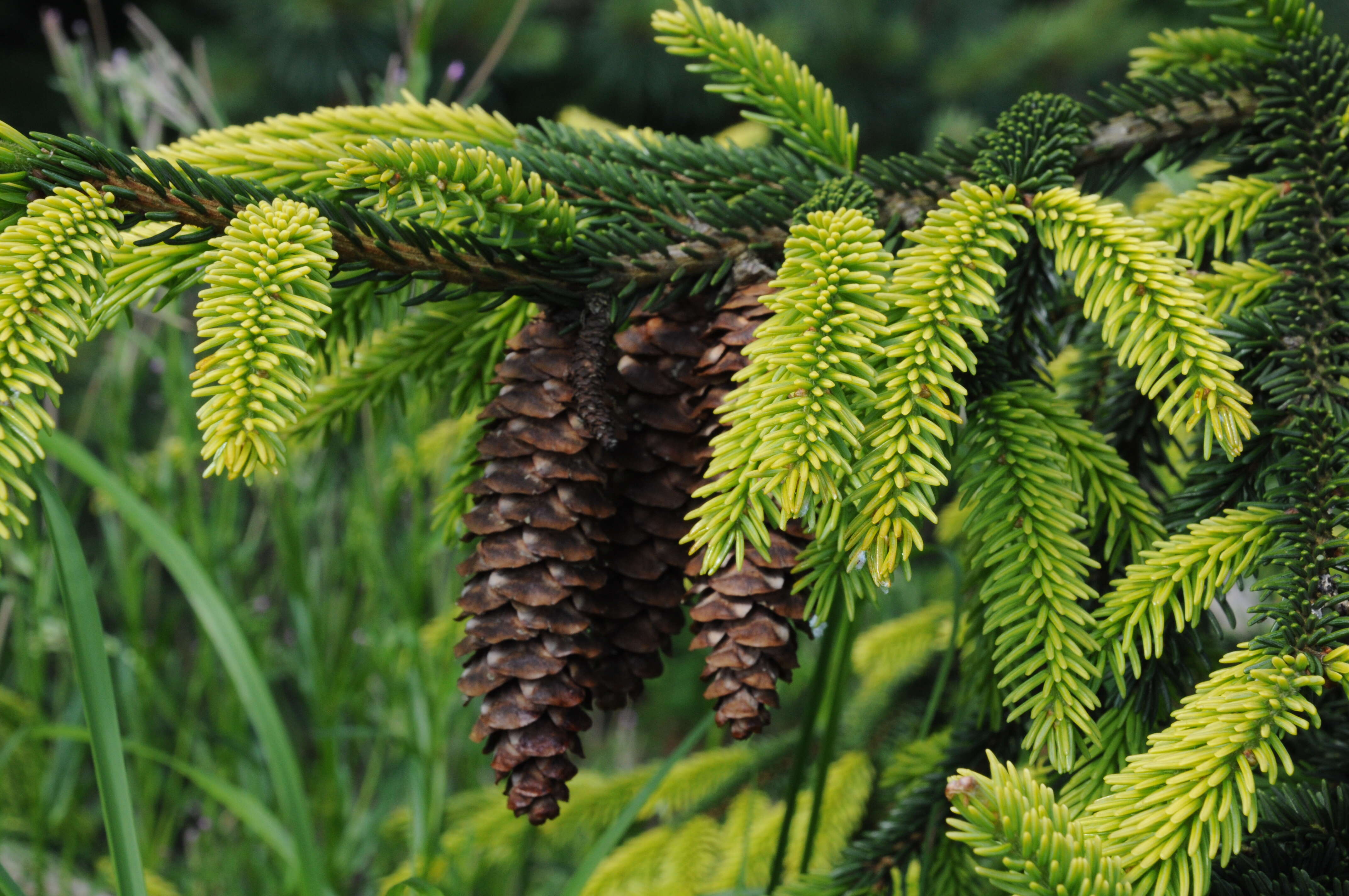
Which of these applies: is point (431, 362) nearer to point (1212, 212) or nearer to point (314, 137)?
point (314, 137)

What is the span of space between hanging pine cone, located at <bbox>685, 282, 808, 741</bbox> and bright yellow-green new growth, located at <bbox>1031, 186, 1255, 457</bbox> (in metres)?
0.13

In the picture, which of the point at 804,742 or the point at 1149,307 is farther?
the point at 804,742

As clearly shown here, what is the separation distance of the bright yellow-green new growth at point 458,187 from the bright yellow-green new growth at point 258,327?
0.03 m

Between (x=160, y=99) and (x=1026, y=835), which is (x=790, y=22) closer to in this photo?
(x=160, y=99)

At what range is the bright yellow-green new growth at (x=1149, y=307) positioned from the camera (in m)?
0.32

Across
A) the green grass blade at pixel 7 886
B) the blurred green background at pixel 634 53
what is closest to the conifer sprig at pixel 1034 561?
the green grass blade at pixel 7 886

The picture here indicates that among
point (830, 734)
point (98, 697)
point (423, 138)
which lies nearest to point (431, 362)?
point (423, 138)

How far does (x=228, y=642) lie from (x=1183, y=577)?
485 mm

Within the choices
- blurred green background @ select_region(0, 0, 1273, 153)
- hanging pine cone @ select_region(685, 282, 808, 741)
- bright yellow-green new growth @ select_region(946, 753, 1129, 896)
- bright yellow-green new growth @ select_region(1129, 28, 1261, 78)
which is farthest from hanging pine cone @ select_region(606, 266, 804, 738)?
blurred green background @ select_region(0, 0, 1273, 153)

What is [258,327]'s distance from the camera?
302 millimetres

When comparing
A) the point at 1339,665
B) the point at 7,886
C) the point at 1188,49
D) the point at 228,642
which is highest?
the point at 1188,49

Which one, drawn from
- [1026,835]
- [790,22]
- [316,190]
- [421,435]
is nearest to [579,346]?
[316,190]

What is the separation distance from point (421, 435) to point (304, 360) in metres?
0.90

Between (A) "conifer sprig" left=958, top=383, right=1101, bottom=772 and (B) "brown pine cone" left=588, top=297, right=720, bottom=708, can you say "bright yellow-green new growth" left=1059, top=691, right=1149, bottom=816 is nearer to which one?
(A) "conifer sprig" left=958, top=383, right=1101, bottom=772
